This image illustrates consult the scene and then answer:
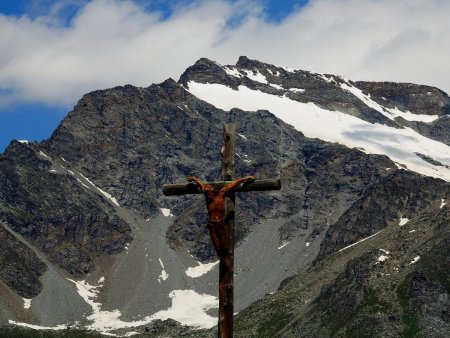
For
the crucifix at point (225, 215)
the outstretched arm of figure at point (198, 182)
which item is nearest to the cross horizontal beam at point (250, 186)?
the crucifix at point (225, 215)

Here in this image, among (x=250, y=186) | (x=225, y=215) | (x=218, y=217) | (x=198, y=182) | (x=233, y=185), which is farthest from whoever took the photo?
(x=198, y=182)

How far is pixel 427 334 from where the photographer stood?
195250 millimetres

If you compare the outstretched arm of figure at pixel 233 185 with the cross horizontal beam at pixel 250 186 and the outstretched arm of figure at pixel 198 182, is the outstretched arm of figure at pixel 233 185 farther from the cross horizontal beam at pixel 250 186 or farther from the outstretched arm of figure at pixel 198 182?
the outstretched arm of figure at pixel 198 182

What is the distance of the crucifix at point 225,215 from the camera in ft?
56.3

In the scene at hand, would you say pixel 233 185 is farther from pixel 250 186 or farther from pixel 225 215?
pixel 225 215

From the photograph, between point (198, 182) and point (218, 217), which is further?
point (198, 182)

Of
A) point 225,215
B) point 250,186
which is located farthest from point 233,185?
point 225,215

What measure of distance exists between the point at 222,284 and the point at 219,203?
5.40 ft

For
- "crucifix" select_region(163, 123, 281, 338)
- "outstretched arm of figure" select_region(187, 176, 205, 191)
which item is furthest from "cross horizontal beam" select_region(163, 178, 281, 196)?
"outstretched arm of figure" select_region(187, 176, 205, 191)

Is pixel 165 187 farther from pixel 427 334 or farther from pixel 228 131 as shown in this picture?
pixel 427 334

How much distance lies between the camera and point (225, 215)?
57.3ft

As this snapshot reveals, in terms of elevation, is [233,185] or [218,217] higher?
[233,185]

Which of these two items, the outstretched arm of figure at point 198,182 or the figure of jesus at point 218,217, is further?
the outstretched arm of figure at point 198,182

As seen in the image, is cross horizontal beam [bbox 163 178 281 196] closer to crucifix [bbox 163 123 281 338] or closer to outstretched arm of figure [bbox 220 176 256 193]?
crucifix [bbox 163 123 281 338]
